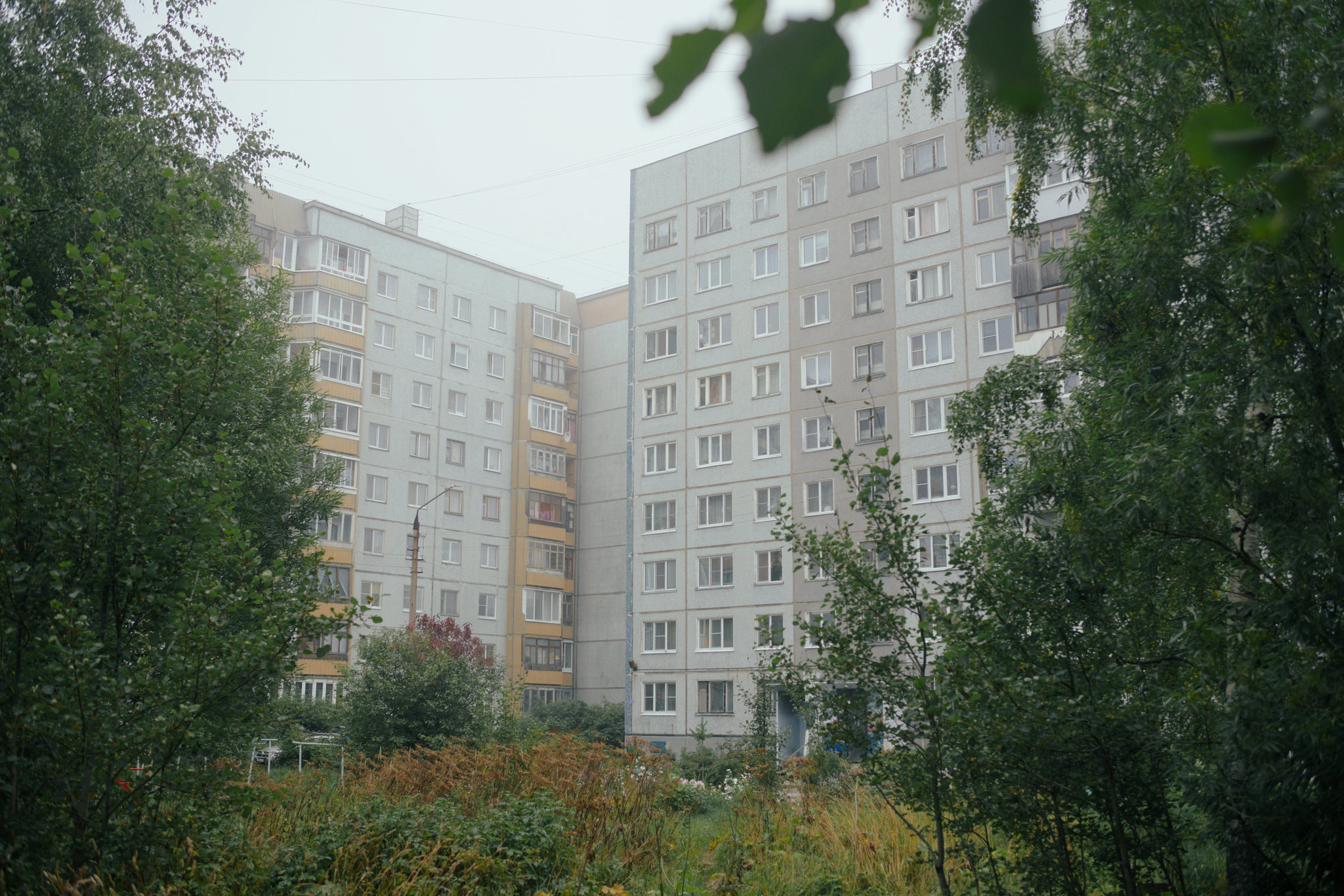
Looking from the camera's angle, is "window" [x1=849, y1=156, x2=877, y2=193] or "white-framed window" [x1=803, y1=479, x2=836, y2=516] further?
"window" [x1=849, y1=156, x2=877, y2=193]

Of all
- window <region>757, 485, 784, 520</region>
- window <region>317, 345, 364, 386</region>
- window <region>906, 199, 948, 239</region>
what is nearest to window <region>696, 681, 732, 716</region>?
window <region>757, 485, 784, 520</region>

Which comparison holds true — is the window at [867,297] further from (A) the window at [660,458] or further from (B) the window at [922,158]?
(A) the window at [660,458]

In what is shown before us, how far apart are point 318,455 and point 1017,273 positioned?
23816 mm

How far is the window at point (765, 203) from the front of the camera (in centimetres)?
4912

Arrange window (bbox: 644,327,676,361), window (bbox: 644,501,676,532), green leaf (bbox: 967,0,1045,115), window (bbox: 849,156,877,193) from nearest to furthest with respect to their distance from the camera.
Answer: green leaf (bbox: 967,0,1045,115)
window (bbox: 849,156,877,193)
window (bbox: 644,501,676,532)
window (bbox: 644,327,676,361)

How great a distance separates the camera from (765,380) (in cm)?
4812

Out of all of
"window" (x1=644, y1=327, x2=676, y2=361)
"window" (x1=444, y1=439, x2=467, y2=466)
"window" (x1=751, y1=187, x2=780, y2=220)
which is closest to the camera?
"window" (x1=751, y1=187, x2=780, y2=220)

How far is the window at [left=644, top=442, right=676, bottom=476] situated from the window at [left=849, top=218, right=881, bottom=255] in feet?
39.4

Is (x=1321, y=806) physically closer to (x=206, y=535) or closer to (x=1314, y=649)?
(x=1314, y=649)

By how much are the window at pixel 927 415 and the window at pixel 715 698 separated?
13.1 meters

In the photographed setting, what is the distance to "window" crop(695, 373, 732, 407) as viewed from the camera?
49.3 metres

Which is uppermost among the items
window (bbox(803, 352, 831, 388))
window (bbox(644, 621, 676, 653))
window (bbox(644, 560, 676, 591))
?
window (bbox(803, 352, 831, 388))

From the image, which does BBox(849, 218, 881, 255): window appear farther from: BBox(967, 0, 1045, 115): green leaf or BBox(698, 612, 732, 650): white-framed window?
BBox(967, 0, 1045, 115): green leaf

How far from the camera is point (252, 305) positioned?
69.4ft
